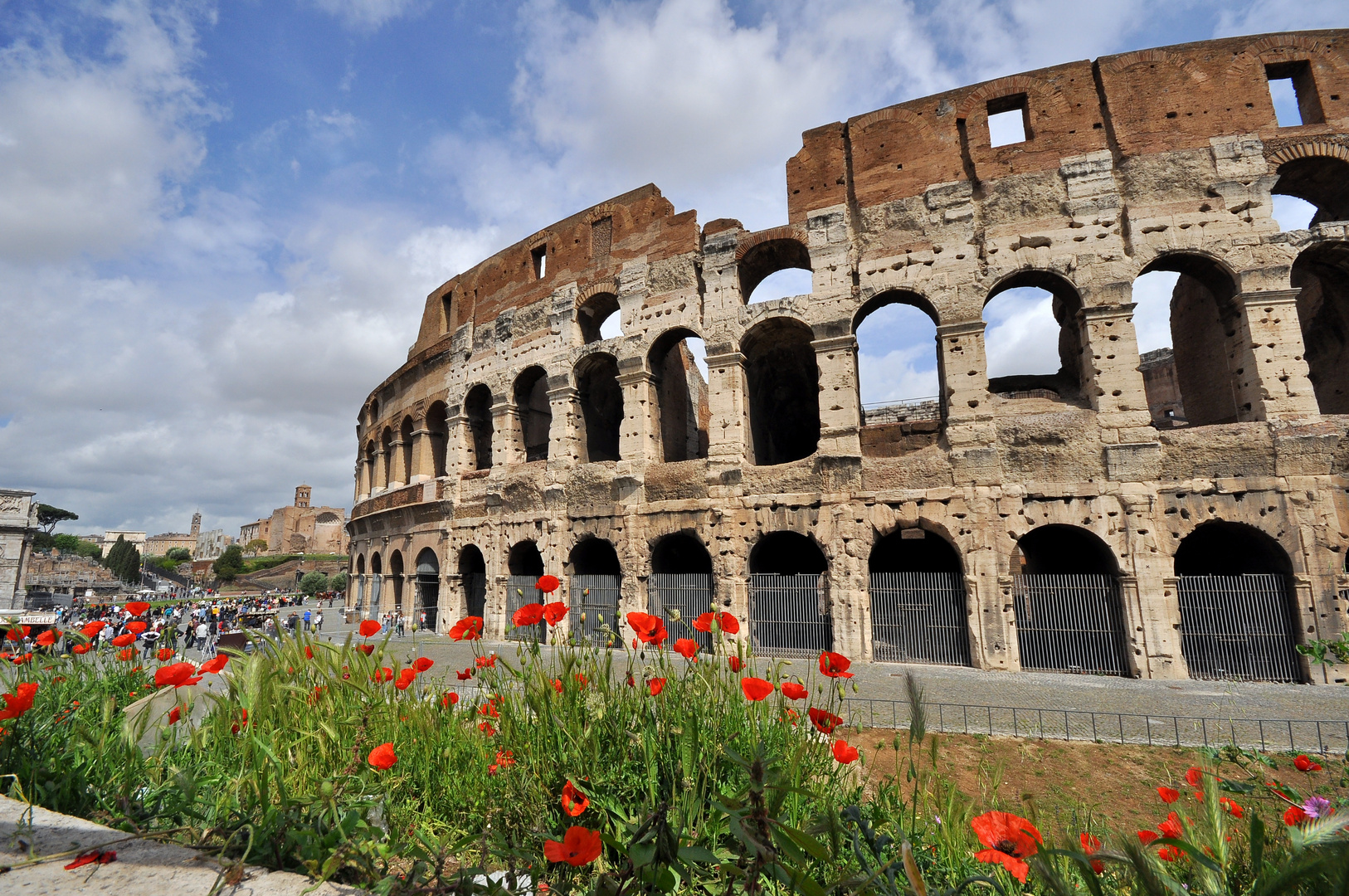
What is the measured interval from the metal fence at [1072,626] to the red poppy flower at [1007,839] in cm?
1070

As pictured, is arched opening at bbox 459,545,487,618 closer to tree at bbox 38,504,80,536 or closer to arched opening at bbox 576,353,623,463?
arched opening at bbox 576,353,623,463

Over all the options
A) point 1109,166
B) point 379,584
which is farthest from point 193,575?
point 1109,166

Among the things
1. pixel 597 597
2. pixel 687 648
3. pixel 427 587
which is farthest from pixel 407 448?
pixel 687 648

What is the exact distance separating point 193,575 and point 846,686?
2633 inches

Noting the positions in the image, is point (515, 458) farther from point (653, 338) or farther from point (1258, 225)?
point (1258, 225)

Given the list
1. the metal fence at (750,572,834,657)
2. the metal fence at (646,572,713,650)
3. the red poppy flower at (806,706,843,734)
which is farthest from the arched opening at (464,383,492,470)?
the red poppy flower at (806,706,843,734)

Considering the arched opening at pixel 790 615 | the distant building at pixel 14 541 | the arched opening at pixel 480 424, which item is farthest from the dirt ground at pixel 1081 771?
the distant building at pixel 14 541

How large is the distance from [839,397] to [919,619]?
175 inches

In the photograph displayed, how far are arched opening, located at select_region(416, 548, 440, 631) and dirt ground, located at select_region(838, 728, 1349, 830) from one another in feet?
45.6

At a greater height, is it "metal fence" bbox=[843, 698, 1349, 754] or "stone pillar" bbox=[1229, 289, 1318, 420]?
"stone pillar" bbox=[1229, 289, 1318, 420]

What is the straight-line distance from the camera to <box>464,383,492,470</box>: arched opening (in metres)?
18.0

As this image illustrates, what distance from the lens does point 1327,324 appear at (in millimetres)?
12906

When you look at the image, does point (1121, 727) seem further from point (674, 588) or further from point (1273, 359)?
point (674, 588)

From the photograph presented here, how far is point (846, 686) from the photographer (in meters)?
8.88
